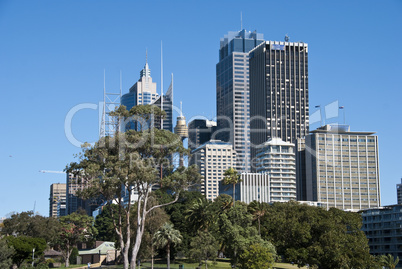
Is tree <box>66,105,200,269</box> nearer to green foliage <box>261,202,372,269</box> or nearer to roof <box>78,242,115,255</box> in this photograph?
green foliage <box>261,202,372,269</box>

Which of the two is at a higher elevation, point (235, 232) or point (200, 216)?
point (200, 216)

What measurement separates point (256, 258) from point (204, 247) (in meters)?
11.4

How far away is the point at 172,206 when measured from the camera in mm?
104375

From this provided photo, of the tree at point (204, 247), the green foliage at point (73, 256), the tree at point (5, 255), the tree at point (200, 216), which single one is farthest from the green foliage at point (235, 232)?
the green foliage at point (73, 256)

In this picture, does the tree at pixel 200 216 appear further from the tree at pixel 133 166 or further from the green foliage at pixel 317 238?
the tree at pixel 133 166

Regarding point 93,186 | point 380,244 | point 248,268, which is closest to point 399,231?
point 380,244

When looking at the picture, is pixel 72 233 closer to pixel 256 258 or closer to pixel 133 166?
pixel 256 258

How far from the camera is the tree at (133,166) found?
65812 mm

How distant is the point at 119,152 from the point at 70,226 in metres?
49.3

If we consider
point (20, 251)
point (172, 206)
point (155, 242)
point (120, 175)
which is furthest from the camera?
point (172, 206)

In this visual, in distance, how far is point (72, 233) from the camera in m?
110

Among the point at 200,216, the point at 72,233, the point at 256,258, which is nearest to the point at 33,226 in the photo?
the point at 72,233

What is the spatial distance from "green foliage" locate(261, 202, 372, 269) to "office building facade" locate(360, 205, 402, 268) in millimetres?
59798

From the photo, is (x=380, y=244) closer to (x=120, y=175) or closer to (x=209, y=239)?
(x=209, y=239)
